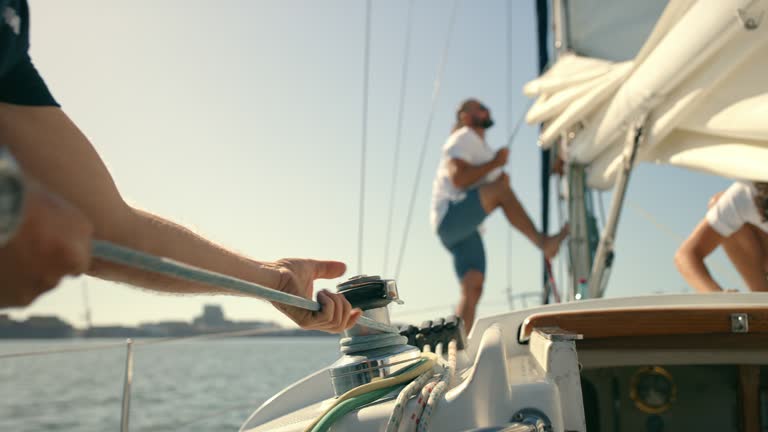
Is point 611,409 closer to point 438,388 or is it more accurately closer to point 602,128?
point 438,388

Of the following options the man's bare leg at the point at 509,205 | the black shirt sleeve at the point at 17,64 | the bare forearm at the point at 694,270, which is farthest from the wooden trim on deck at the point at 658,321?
the man's bare leg at the point at 509,205

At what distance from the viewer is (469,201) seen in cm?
292

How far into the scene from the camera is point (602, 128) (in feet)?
8.38

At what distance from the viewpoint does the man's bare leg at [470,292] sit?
112 inches

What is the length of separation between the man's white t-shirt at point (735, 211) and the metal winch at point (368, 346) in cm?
146

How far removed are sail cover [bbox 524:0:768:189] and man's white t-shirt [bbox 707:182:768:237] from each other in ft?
0.50

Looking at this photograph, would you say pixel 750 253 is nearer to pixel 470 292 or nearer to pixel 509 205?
pixel 509 205

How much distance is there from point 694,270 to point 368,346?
5.29 ft

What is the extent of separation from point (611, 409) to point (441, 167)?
171 centimetres

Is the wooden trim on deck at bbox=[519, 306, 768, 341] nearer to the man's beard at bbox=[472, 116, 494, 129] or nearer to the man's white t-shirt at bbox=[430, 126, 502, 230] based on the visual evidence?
the man's white t-shirt at bbox=[430, 126, 502, 230]

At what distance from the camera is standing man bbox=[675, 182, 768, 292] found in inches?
74.9

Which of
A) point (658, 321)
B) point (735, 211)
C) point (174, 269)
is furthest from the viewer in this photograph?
point (735, 211)

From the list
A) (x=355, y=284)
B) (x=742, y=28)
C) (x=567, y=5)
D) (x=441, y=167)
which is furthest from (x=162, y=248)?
(x=567, y=5)

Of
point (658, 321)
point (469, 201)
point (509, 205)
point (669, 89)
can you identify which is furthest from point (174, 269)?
point (509, 205)
